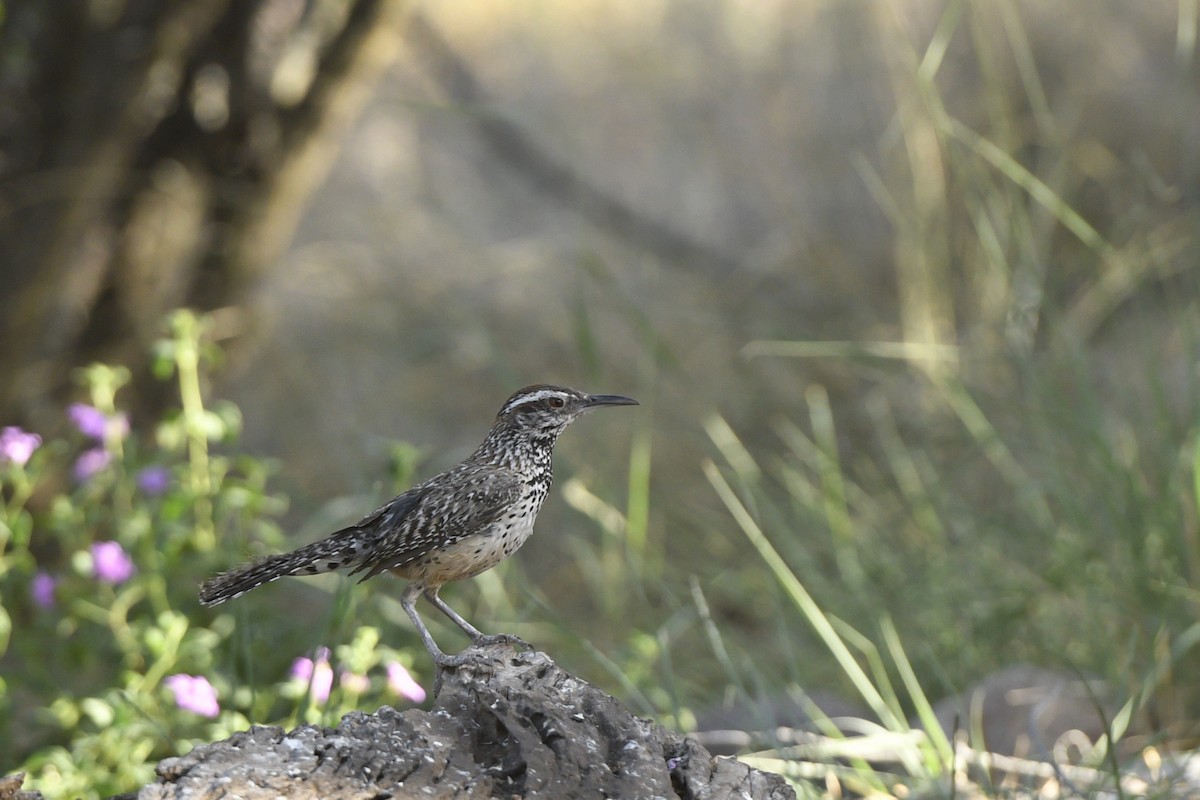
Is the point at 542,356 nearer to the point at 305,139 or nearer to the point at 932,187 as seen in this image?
the point at 932,187

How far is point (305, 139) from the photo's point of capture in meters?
5.75

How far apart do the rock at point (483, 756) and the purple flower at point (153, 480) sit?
1.79 meters

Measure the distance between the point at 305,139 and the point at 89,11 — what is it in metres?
0.92

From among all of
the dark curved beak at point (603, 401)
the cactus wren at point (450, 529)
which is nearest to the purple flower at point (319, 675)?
the cactus wren at point (450, 529)

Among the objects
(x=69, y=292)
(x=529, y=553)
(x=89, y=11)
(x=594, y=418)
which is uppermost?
(x=89, y=11)

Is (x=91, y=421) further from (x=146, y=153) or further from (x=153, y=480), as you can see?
(x=146, y=153)

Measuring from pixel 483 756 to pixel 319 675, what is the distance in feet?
3.03

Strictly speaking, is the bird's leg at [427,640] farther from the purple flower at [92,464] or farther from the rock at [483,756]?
the purple flower at [92,464]

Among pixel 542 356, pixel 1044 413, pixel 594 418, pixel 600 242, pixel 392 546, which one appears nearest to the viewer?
pixel 392 546

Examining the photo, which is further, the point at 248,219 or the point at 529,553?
the point at 529,553

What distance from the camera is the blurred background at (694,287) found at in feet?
15.2

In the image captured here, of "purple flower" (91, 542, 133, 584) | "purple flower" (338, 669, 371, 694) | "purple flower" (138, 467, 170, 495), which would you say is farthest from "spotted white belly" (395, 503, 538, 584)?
"purple flower" (138, 467, 170, 495)

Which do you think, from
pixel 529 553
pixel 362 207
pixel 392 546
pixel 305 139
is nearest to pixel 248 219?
pixel 305 139

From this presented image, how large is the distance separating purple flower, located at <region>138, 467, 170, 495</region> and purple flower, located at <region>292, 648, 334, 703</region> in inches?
36.3
